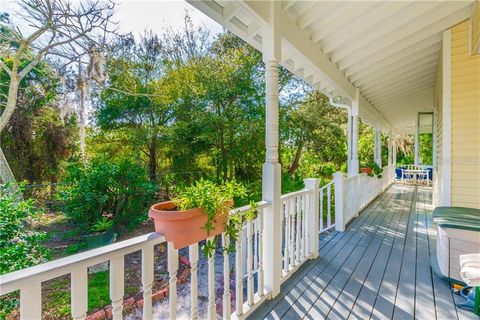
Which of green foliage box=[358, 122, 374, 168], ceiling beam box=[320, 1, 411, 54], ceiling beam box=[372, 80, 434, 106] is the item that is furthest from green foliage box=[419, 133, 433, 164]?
ceiling beam box=[320, 1, 411, 54]

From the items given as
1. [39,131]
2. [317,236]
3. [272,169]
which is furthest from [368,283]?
[39,131]

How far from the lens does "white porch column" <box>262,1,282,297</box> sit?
6.83ft

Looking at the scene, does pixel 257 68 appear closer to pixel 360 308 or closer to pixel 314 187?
pixel 314 187

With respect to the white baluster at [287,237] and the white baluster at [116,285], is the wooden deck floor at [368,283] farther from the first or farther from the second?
the white baluster at [116,285]

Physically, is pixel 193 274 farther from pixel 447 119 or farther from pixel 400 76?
pixel 400 76

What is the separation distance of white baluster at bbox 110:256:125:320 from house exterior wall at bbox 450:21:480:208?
13.8 feet

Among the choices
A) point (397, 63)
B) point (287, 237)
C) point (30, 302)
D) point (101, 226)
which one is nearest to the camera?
point (30, 302)

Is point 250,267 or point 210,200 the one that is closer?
point 210,200

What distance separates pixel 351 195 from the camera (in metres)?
4.56

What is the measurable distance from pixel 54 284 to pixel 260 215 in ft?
12.6

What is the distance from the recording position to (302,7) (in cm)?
236

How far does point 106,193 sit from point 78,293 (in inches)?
183

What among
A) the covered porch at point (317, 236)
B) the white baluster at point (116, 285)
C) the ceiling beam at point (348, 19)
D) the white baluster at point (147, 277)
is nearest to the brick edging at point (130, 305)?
the covered porch at point (317, 236)

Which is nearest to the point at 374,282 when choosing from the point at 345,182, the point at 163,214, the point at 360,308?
the point at 360,308
